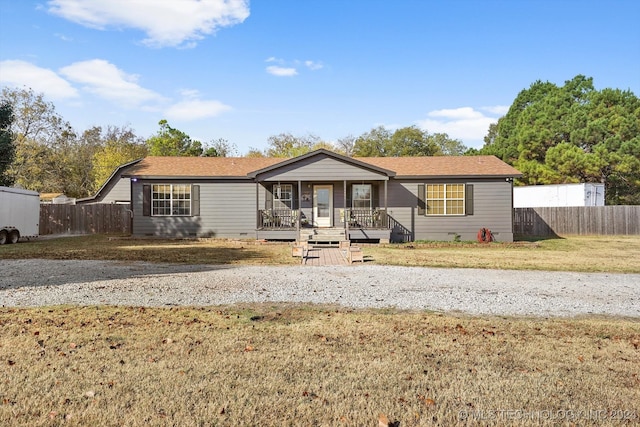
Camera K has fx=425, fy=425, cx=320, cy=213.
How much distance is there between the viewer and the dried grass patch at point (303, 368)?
3.17m

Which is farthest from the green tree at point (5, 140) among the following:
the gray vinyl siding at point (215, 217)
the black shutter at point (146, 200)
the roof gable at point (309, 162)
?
the roof gable at point (309, 162)

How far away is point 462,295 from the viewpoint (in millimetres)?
7879

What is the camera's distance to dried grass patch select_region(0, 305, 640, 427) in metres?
3.17

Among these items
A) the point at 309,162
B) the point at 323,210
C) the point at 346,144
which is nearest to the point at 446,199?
the point at 323,210

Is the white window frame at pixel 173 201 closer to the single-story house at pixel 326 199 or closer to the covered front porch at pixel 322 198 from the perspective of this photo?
the single-story house at pixel 326 199

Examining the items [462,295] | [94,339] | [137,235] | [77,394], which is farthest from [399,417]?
[137,235]

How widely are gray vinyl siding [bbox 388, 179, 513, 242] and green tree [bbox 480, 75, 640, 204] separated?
16326mm

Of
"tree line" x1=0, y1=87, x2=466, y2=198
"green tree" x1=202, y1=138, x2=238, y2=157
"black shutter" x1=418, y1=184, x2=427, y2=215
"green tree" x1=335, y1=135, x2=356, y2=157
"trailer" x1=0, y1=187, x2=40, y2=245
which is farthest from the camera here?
"green tree" x1=335, y1=135, x2=356, y2=157

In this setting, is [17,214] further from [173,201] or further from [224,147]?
[224,147]

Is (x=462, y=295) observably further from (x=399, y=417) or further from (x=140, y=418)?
(x=140, y=418)

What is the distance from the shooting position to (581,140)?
33781 mm

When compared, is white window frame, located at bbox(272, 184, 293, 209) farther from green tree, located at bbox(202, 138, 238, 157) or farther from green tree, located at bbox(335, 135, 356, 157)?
green tree, located at bbox(335, 135, 356, 157)

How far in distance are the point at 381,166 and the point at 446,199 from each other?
366 cm

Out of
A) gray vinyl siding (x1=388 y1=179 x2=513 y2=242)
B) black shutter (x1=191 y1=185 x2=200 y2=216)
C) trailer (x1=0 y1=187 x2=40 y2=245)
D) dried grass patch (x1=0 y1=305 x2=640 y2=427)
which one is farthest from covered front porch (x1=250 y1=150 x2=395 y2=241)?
dried grass patch (x1=0 y1=305 x2=640 y2=427)
